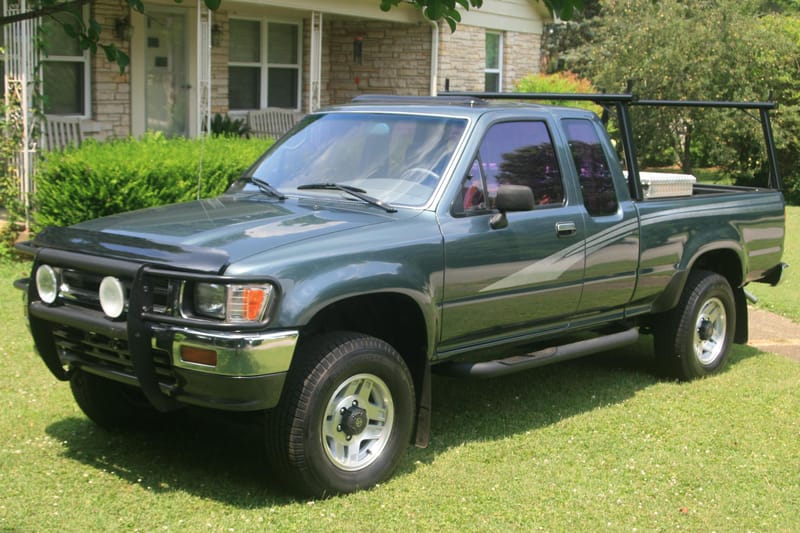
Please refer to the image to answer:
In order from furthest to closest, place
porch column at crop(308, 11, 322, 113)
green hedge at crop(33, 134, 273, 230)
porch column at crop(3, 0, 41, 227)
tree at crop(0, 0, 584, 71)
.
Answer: porch column at crop(308, 11, 322, 113) < porch column at crop(3, 0, 41, 227) < green hedge at crop(33, 134, 273, 230) < tree at crop(0, 0, 584, 71)

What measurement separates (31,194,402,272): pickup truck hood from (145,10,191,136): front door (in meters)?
10.6

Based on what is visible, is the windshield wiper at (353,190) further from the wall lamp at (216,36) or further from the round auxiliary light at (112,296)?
the wall lamp at (216,36)

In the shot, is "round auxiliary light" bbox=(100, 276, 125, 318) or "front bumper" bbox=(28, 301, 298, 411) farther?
"round auxiliary light" bbox=(100, 276, 125, 318)

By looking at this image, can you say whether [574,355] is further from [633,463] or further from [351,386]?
[351,386]

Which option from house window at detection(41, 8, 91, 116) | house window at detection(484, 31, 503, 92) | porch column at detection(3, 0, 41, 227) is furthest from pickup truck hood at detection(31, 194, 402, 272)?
house window at detection(484, 31, 503, 92)

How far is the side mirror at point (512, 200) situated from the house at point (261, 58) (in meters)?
7.68

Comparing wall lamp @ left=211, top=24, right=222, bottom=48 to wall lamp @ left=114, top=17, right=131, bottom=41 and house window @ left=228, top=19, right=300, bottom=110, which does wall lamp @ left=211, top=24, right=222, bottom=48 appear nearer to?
house window @ left=228, top=19, right=300, bottom=110

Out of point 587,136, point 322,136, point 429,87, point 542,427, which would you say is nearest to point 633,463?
point 542,427

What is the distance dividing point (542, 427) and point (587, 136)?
1892 millimetres

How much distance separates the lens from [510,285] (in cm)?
592

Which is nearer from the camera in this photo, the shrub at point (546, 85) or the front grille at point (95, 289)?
the front grille at point (95, 289)

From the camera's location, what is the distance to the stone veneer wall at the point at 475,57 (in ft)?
65.7

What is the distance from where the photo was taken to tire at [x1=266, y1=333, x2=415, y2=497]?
488 centimetres

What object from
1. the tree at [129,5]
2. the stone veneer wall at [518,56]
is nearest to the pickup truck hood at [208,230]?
the tree at [129,5]
